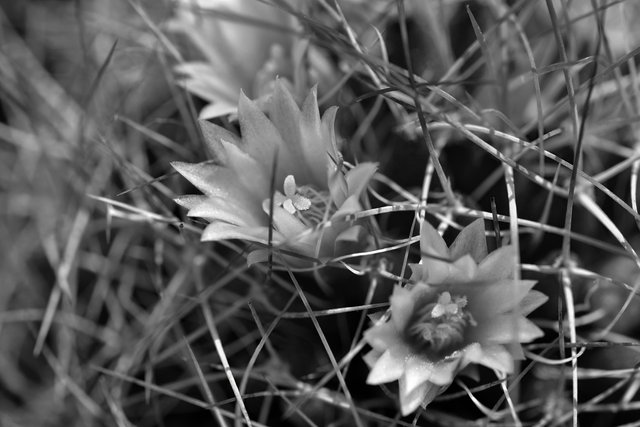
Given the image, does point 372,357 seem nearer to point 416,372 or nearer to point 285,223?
point 416,372

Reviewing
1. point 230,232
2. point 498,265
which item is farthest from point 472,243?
point 230,232

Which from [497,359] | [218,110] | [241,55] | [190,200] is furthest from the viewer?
[241,55]

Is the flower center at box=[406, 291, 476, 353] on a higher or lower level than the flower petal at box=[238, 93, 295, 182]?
lower

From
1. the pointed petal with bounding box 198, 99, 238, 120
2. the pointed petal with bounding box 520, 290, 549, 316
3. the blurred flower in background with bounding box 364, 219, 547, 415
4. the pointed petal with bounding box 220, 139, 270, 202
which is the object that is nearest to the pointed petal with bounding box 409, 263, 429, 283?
the blurred flower in background with bounding box 364, 219, 547, 415

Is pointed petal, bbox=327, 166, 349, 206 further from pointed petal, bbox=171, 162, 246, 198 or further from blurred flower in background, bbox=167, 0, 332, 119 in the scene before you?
blurred flower in background, bbox=167, 0, 332, 119

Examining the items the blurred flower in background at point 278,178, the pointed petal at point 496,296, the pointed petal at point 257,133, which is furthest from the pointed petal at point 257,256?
the pointed petal at point 496,296

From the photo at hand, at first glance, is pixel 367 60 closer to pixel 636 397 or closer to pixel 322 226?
pixel 322 226

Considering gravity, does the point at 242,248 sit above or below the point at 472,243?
below

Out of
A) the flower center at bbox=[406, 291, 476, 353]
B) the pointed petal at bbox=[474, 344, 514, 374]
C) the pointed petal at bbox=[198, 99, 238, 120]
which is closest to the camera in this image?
the pointed petal at bbox=[474, 344, 514, 374]
